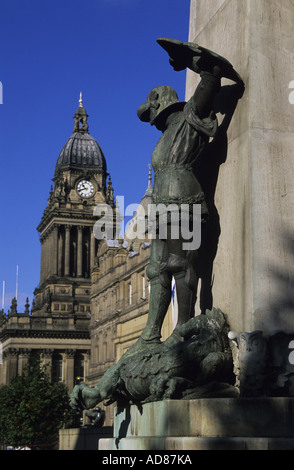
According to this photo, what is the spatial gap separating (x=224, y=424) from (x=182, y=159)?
238cm

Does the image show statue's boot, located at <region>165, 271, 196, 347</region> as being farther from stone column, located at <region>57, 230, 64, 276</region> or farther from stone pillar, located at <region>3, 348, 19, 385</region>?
stone column, located at <region>57, 230, 64, 276</region>

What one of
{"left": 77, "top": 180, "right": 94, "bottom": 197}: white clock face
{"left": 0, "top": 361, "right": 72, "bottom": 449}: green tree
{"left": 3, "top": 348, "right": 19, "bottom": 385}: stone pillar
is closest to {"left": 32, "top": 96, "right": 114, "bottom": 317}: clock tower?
{"left": 77, "top": 180, "right": 94, "bottom": 197}: white clock face

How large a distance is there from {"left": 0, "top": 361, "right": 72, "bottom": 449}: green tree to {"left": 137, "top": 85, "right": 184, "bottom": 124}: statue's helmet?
133 feet

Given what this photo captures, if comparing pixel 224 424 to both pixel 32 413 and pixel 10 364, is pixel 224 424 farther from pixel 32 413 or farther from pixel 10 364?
pixel 10 364

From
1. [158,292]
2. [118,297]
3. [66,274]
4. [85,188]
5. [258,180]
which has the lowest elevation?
[158,292]

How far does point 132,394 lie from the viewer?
630cm

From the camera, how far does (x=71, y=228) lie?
371ft

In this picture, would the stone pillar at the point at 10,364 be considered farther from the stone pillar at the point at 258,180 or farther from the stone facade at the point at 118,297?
the stone pillar at the point at 258,180

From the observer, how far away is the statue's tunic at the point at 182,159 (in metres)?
6.45

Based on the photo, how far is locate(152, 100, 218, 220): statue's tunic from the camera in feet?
21.2

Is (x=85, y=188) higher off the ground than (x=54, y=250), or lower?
higher

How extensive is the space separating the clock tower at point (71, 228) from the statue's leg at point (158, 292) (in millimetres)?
98470

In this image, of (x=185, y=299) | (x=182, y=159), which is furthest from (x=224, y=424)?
(x=182, y=159)
